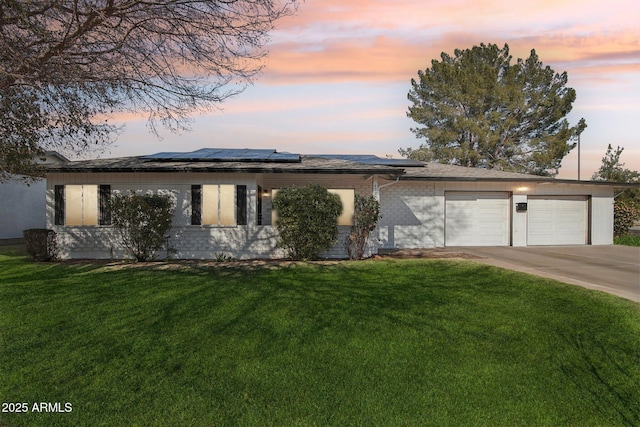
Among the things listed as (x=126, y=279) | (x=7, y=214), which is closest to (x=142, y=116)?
(x=126, y=279)

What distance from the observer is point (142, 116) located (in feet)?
29.1

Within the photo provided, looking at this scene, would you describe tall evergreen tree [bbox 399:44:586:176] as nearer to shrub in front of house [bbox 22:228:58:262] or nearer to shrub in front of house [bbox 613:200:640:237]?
shrub in front of house [bbox 613:200:640:237]

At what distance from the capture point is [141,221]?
11.6 m

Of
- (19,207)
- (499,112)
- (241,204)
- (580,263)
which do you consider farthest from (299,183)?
(499,112)

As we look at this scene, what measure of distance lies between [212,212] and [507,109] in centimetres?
2350

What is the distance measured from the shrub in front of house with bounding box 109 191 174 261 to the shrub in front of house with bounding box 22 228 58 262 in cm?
229

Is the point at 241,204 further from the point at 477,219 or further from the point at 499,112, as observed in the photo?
the point at 499,112

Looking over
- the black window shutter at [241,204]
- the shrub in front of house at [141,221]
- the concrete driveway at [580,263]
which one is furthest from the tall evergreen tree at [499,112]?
the shrub in front of house at [141,221]

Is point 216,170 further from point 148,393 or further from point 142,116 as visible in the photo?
point 148,393

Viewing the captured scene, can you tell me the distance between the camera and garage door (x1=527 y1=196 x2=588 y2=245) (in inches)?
656

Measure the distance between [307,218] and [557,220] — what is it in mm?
11684

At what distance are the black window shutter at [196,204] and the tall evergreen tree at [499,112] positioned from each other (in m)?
20.3

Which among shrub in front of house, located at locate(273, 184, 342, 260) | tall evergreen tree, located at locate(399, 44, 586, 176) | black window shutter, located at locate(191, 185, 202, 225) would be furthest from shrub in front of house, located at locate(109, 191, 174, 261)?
tall evergreen tree, located at locate(399, 44, 586, 176)

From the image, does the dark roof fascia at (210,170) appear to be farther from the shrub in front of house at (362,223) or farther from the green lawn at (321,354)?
the green lawn at (321,354)
